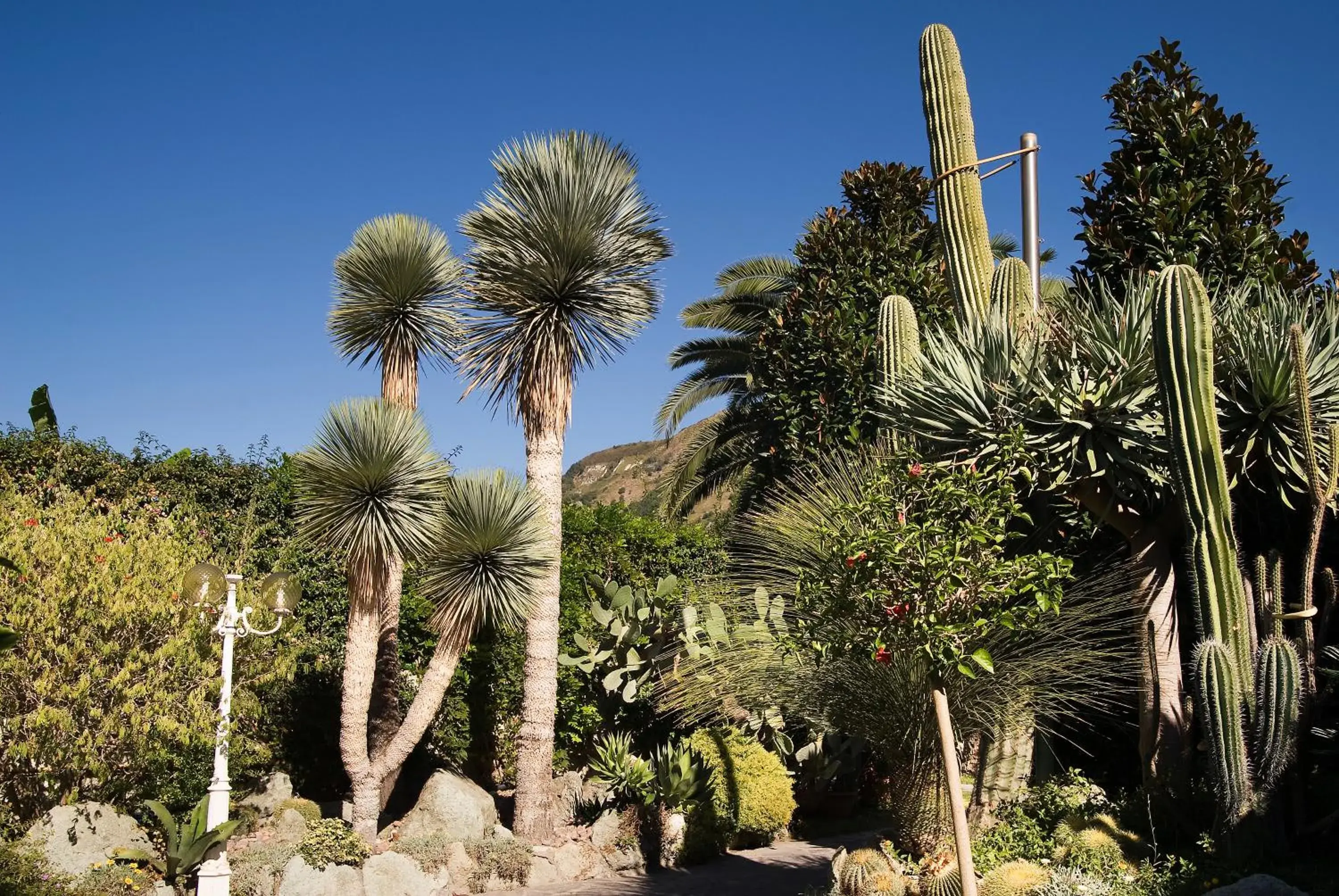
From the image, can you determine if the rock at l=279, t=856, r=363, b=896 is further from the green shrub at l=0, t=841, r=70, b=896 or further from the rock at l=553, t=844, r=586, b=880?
the rock at l=553, t=844, r=586, b=880

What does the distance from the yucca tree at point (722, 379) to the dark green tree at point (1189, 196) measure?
756 cm

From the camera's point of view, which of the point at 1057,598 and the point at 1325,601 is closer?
the point at 1057,598

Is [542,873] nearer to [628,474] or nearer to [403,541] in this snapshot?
[403,541]

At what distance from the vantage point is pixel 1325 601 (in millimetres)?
7801

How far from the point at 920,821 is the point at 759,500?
21.1ft

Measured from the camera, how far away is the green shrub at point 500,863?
30.5 feet

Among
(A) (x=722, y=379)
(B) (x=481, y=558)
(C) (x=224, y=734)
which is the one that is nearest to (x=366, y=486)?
(B) (x=481, y=558)

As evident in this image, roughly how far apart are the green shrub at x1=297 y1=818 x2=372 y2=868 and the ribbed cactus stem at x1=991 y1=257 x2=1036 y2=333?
694 cm

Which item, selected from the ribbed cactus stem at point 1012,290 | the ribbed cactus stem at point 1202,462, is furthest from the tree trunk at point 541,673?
the ribbed cactus stem at point 1202,462

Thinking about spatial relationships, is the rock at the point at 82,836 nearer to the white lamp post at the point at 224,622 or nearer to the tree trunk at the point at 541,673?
the white lamp post at the point at 224,622

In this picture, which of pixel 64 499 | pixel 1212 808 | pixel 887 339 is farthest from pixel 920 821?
pixel 64 499

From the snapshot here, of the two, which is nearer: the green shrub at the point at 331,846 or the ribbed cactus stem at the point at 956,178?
the green shrub at the point at 331,846

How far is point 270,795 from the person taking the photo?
33.8 ft

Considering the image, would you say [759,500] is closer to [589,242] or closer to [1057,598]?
[589,242]
